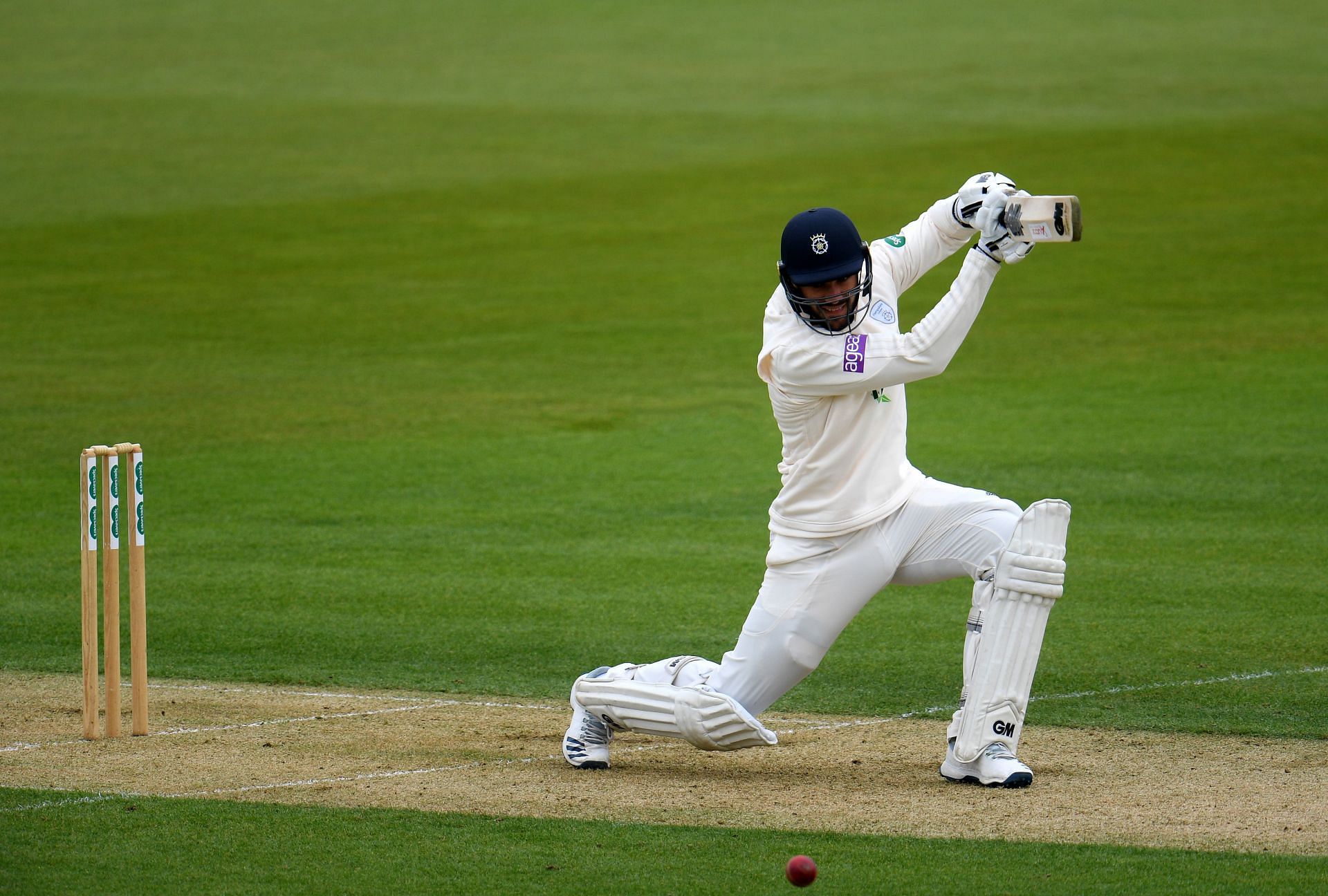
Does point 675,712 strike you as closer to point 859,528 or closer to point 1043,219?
point 859,528

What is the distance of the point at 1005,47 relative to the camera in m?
34.2

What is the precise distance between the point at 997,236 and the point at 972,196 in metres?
0.35

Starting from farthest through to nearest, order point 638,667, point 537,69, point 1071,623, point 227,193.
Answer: point 537,69 < point 227,193 < point 1071,623 < point 638,667

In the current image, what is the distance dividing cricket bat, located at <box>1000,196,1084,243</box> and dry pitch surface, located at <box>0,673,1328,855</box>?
74.8 inches

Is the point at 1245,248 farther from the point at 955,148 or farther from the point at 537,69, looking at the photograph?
the point at 537,69

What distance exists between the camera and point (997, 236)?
568cm

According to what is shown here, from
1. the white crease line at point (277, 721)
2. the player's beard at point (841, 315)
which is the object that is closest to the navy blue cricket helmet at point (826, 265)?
the player's beard at point (841, 315)

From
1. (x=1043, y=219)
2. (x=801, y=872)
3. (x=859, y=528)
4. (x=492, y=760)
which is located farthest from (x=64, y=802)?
(x=1043, y=219)

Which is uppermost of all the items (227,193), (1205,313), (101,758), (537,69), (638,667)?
(537,69)

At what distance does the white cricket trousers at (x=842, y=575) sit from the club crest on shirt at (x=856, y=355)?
61cm

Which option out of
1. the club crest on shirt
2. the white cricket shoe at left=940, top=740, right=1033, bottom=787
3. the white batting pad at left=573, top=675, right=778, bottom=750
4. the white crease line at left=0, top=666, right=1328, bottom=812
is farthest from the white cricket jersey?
the white crease line at left=0, top=666, right=1328, bottom=812

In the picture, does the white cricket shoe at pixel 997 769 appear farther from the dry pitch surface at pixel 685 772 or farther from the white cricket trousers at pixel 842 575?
the white cricket trousers at pixel 842 575

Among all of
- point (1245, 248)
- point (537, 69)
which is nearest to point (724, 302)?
point (1245, 248)

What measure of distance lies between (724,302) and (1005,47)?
56.7 feet
